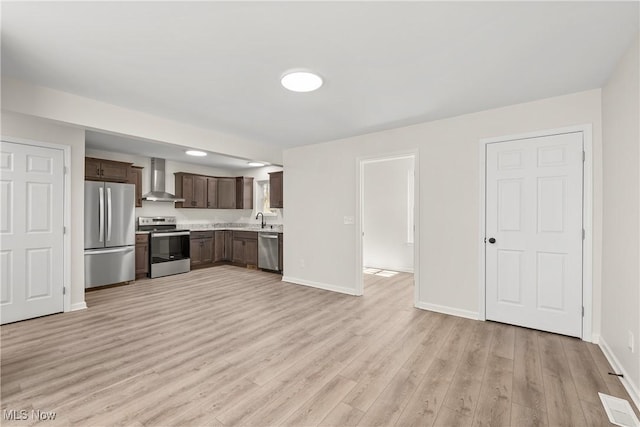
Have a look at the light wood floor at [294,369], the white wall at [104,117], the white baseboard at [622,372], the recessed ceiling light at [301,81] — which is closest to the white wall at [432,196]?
the white baseboard at [622,372]

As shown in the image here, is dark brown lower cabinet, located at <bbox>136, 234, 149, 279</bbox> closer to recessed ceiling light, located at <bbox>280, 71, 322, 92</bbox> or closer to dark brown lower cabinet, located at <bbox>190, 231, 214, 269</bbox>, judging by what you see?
dark brown lower cabinet, located at <bbox>190, 231, 214, 269</bbox>

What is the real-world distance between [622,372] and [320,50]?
3.37 meters

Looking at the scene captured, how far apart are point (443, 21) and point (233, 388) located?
2.88 meters

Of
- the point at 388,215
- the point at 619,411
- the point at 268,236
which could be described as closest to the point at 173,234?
the point at 268,236

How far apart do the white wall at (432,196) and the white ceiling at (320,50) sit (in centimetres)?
26

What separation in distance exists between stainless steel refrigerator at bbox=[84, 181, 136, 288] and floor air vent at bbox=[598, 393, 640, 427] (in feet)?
20.2

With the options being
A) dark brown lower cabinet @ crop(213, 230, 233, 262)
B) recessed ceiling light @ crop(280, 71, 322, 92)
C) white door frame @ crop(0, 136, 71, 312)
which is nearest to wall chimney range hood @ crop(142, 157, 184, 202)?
dark brown lower cabinet @ crop(213, 230, 233, 262)

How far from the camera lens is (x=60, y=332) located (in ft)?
10.0

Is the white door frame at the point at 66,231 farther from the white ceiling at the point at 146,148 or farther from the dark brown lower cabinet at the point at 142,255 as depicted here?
the dark brown lower cabinet at the point at 142,255

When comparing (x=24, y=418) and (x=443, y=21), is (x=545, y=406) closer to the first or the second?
(x=443, y=21)

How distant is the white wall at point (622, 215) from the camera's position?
2.01 meters

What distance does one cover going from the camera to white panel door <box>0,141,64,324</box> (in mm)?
3225

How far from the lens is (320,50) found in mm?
2164

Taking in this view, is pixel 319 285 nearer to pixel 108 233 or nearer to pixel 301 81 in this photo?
pixel 301 81
